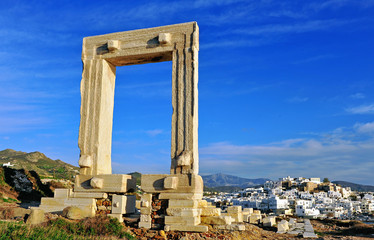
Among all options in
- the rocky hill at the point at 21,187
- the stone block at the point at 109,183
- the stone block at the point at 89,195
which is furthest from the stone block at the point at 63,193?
the rocky hill at the point at 21,187

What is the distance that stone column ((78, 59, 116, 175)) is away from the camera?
11.0m

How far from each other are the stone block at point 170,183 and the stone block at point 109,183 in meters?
1.43

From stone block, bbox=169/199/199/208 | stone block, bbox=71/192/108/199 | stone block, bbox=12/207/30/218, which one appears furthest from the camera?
stone block, bbox=71/192/108/199

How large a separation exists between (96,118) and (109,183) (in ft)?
7.46

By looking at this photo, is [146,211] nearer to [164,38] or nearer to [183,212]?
[183,212]

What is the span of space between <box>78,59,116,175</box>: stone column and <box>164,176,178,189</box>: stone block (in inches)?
101

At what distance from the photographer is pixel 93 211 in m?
10.2

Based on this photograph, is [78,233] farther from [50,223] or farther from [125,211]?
[125,211]

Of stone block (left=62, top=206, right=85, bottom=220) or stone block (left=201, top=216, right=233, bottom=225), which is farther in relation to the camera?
stone block (left=62, top=206, right=85, bottom=220)

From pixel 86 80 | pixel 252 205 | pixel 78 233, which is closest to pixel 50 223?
pixel 78 233

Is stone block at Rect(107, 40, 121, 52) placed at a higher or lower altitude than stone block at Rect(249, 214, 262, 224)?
higher

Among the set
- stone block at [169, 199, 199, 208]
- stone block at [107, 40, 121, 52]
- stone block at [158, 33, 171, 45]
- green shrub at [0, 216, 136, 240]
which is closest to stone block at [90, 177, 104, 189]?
green shrub at [0, 216, 136, 240]

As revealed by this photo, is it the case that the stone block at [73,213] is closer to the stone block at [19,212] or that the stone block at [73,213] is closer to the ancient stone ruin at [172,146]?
the ancient stone ruin at [172,146]

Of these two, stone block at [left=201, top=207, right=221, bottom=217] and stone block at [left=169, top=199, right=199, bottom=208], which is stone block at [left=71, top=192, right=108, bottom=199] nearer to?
stone block at [left=169, top=199, right=199, bottom=208]
